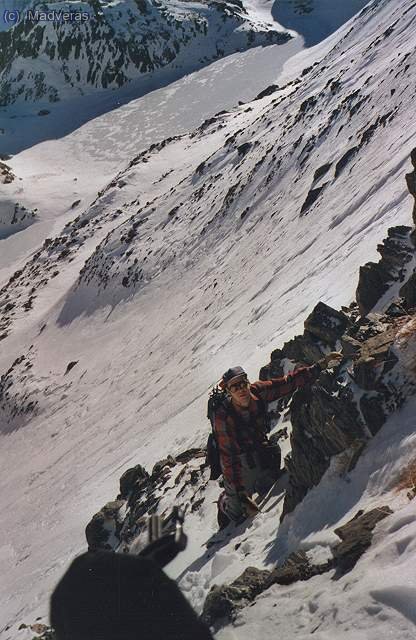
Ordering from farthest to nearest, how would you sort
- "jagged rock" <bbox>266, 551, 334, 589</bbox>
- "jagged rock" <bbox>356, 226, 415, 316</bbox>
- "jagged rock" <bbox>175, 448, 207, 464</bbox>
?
1. "jagged rock" <bbox>175, 448, 207, 464</bbox>
2. "jagged rock" <bbox>356, 226, 415, 316</bbox>
3. "jagged rock" <bbox>266, 551, 334, 589</bbox>

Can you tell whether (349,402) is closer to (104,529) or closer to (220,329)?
(104,529)

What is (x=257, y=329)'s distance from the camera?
1410cm

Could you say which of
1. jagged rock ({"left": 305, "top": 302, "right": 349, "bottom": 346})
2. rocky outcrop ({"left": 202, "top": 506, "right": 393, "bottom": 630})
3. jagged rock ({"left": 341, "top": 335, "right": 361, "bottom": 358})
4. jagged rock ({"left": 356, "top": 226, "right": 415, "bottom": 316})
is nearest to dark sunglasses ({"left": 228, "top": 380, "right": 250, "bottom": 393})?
jagged rock ({"left": 341, "top": 335, "right": 361, "bottom": 358})

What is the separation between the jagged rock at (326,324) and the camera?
8.89 meters

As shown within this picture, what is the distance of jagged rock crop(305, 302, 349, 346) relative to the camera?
889 centimetres

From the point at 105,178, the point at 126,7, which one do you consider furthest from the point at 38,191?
the point at 126,7

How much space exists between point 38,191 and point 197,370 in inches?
1672

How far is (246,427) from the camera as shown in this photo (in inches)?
289

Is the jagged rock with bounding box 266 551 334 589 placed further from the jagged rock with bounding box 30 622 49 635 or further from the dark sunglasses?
the jagged rock with bounding box 30 622 49 635

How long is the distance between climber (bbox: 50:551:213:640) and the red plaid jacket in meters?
1.38

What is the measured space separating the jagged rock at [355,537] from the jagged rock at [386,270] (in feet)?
13.9

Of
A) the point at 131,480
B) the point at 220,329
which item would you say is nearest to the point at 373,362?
the point at 131,480

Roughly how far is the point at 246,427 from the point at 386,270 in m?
3.27

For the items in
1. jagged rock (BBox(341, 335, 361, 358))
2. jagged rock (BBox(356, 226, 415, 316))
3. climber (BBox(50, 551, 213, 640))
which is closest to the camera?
climber (BBox(50, 551, 213, 640))
